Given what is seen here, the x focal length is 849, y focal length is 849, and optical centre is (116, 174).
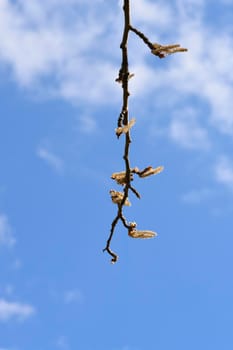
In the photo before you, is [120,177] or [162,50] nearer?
[162,50]

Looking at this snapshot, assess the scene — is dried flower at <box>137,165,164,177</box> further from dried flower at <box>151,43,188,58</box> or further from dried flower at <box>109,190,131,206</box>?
dried flower at <box>151,43,188,58</box>

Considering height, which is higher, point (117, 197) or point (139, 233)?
point (117, 197)

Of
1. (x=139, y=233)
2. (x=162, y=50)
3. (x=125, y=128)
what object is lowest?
(x=139, y=233)

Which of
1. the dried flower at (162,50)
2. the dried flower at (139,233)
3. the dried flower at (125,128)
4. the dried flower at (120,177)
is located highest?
the dried flower at (162,50)

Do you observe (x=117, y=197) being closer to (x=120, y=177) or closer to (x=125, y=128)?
(x=120, y=177)

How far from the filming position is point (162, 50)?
5617 millimetres

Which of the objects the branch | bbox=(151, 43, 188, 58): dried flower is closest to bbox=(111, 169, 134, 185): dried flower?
the branch

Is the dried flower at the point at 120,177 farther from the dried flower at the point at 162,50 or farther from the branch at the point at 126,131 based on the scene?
the dried flower at the point at 162,50

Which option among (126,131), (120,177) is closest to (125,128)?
(126,131)

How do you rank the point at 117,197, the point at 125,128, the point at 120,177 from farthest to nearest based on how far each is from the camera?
the point at 117,197 < the point at 120,177 < the point at 125,128

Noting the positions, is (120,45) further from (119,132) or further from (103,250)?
(103,250)

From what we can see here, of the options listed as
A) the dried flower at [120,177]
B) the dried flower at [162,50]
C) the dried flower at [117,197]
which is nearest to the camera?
the dried flower at [162,50]

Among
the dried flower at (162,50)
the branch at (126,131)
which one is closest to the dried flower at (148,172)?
the branch at (126,131)

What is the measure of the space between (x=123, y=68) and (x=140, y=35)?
0.24 meters
